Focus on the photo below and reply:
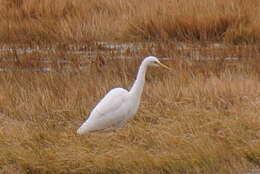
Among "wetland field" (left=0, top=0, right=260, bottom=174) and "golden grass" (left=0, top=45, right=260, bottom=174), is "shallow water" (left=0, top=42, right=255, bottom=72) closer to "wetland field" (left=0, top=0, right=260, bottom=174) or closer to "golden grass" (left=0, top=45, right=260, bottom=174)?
"wetland field" (left=0, top=0, right=260, bottom=174)

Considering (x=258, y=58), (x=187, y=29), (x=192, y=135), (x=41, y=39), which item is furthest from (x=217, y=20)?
(x=192, y=135)

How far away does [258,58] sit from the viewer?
35.5ft

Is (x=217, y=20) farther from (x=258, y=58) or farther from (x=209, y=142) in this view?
(x=209, y=142)

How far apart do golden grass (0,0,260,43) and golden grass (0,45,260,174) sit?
9.24ft

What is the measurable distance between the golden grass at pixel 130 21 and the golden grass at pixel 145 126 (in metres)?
2.82

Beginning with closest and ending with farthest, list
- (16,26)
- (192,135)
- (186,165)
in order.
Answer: (186,165) < (192,135) < (16,26)

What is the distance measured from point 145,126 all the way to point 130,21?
6039 mm

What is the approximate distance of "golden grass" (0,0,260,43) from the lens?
12.7m

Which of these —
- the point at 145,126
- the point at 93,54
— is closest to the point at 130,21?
the point at 93,54

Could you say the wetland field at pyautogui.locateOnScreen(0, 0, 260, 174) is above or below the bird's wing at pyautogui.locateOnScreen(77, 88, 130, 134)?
below

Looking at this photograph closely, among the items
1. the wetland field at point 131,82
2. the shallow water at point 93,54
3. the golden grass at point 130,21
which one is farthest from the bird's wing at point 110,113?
the golden grass at point 130,21

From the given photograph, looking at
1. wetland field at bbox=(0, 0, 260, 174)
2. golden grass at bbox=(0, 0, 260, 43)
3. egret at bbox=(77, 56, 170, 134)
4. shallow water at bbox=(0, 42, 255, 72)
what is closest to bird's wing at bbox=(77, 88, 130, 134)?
egret at bbox=(77, 56, 170, 134)

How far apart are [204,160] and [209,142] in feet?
0.84

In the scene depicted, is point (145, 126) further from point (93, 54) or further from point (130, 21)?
point (130, 21)
